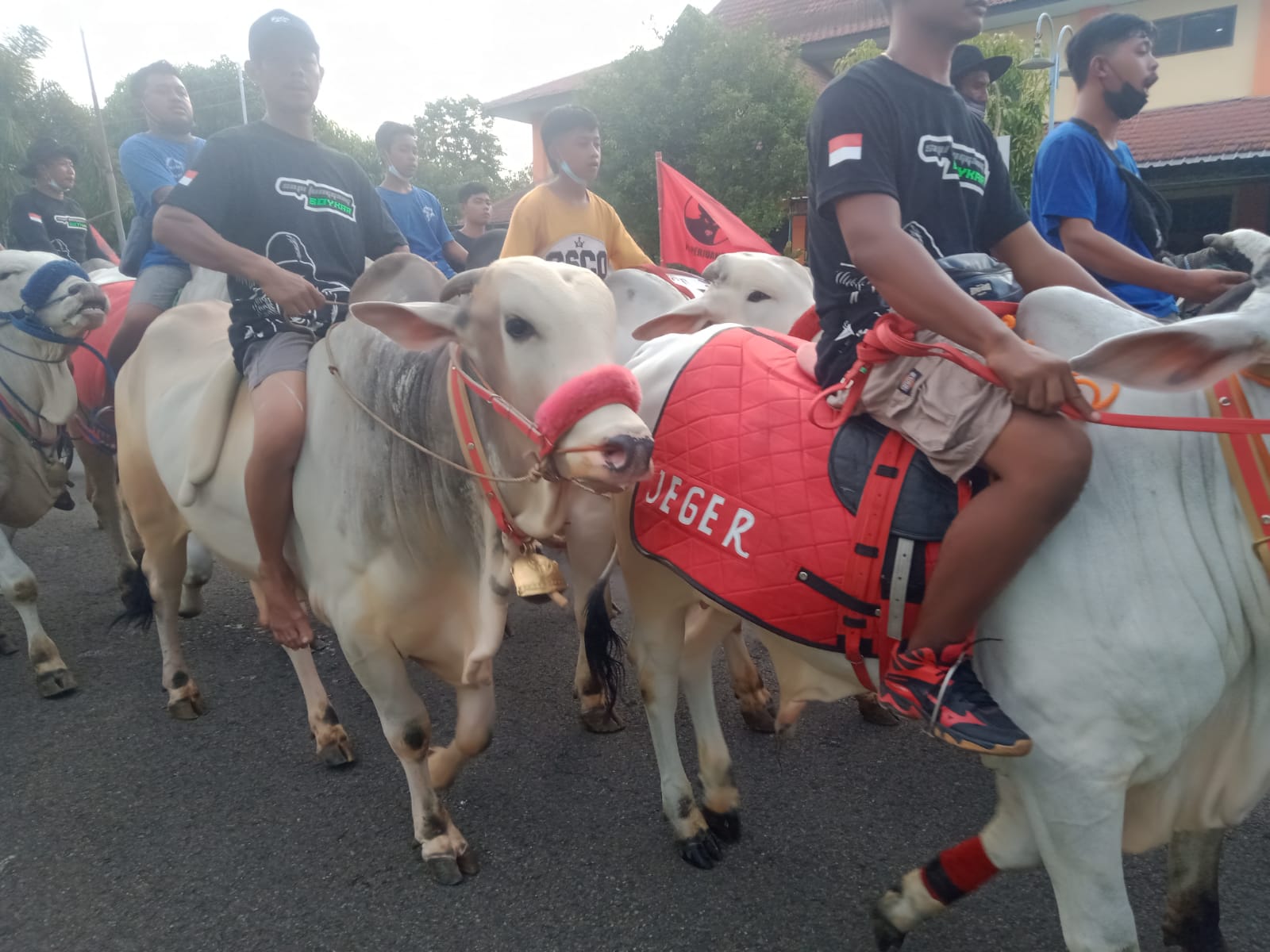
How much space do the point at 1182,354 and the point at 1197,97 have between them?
62.8 ft

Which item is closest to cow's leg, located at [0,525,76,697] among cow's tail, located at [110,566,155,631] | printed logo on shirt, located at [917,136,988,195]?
cow's tail, located at [110,566,155,631]

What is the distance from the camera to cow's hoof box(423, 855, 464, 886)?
106 inches

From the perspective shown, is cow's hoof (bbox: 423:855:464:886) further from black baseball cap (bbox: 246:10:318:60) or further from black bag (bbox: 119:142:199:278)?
black bag (bbox: 119:142:199:278)

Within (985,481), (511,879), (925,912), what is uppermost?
(985,481)

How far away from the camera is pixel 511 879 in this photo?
2703 millimetres

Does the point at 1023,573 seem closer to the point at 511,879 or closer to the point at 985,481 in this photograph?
the point at 985,481

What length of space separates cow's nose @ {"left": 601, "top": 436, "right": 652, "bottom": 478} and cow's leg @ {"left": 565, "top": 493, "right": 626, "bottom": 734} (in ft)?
3.54

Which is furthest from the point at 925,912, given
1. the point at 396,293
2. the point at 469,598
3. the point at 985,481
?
the point at 396,293

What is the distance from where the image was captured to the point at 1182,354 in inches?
57.5

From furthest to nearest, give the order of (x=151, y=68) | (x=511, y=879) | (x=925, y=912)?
1. (x=151, y=68)
2. (x=511, y=879)
3. (x=925, y=912)

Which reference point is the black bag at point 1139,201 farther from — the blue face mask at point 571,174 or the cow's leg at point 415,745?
the cow's leg at point 415,745

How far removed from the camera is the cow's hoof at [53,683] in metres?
4.06

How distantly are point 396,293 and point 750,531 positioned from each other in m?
1.26

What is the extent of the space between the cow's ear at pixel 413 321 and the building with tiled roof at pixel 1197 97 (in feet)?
45.3
